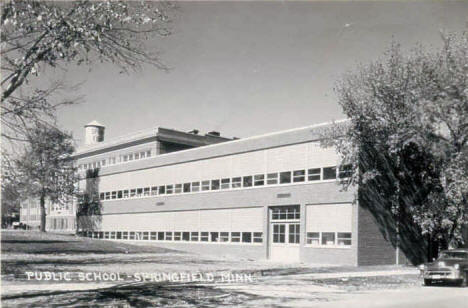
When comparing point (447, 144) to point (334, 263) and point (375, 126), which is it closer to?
point (375, 126)

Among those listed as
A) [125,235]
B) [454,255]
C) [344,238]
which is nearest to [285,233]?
[344,238]

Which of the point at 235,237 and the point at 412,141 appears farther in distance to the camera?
the point at 235,237

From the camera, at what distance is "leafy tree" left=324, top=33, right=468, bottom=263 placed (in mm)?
24547

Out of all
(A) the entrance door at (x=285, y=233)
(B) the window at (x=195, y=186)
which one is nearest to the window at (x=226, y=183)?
(B) the window at (x=195, y=186)

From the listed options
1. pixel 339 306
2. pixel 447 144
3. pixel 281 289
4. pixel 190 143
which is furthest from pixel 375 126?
pixel 190 143

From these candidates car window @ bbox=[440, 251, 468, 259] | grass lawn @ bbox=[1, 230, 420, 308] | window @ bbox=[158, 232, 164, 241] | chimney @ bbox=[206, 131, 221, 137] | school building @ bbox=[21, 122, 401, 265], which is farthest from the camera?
chimney @ bbox=[206, 131, 221, 137]

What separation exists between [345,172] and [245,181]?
29.4 feet

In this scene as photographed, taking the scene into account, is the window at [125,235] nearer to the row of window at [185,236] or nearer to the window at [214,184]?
the row of window at [185,236]

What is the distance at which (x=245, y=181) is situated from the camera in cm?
3591

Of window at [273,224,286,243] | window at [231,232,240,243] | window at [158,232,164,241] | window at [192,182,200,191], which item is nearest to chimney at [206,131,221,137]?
window at [158,232,164,241]

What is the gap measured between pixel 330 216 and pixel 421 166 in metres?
5.49

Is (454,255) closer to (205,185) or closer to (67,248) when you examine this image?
(205,185)

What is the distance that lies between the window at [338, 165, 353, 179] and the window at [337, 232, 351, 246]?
119 inches

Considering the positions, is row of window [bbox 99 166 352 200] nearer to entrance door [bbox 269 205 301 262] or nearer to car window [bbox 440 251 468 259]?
entrance door [bbox 269 205 301 262]
